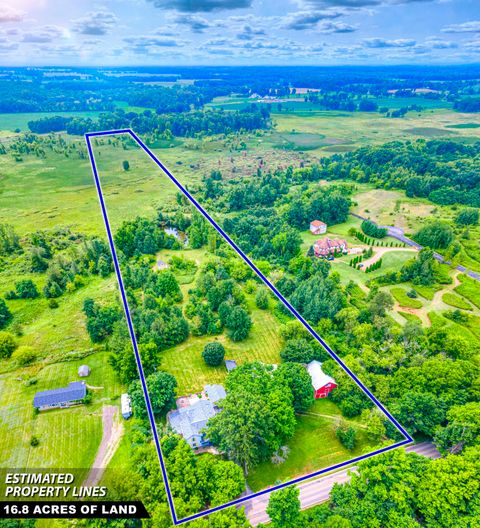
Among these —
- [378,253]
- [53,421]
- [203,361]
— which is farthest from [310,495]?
[378,253]

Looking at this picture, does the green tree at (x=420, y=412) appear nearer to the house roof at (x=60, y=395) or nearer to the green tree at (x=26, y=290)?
the house roof at (x=60, y=395)

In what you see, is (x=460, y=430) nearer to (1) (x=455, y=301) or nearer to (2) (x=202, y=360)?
(2) (x=202, y=360)

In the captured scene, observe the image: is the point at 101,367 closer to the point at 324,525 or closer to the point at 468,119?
the point at 324,525

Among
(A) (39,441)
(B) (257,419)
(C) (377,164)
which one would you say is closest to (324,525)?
(B) (257,419)

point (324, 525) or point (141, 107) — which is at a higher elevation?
point (141, 107)

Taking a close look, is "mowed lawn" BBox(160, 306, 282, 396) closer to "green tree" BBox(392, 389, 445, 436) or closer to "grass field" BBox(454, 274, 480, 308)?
"green tree" BBox(392, 389, 445, 436)

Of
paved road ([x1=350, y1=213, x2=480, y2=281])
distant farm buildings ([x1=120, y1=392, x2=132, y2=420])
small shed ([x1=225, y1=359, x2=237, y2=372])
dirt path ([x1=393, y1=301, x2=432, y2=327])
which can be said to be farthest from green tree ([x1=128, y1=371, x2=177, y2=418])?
paved road ([x1=350, y1=213, x2=480, y2=281])
